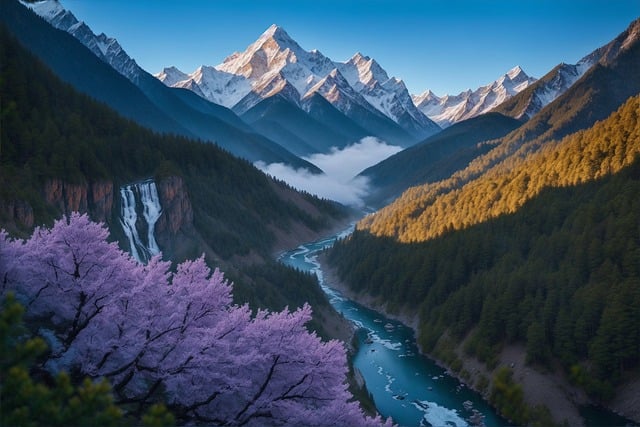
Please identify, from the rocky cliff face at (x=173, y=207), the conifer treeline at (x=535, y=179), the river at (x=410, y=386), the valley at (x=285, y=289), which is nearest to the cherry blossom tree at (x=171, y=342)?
the valley at (x=285, y=289)

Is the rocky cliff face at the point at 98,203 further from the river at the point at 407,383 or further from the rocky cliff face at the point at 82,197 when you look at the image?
the river at the point at 407,383

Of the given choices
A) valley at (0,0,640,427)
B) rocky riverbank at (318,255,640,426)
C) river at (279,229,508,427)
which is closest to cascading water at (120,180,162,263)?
valley at (0,0,640,427)

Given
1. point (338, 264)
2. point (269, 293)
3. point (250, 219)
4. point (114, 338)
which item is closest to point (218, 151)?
point (250, 219)

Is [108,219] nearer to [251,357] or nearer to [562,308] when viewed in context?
[562,308]

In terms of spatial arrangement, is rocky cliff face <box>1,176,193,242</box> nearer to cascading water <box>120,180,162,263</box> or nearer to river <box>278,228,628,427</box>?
cascading water <box>120,180,162,263</box>

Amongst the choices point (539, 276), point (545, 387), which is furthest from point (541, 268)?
point (545, 387)

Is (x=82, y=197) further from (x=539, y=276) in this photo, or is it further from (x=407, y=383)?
(x=539, y=276)

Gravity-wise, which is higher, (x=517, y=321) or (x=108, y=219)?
(x=108, y=219)
